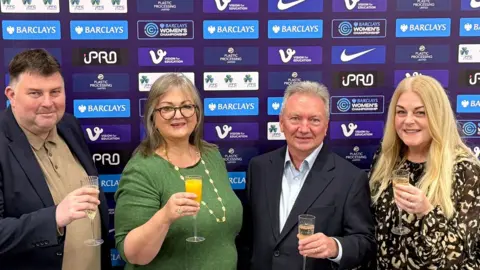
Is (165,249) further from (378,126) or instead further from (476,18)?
(476,18)

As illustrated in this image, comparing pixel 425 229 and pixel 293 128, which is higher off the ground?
pixel 293 128

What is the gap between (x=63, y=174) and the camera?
279 centimetres

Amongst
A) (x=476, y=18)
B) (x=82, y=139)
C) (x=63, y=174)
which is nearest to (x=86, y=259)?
(x=63, y=174)

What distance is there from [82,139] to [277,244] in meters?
1.40

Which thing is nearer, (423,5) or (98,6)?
(98,6)

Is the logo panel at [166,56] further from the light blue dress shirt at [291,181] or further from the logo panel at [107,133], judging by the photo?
the light blue dress shirt at [291,181]

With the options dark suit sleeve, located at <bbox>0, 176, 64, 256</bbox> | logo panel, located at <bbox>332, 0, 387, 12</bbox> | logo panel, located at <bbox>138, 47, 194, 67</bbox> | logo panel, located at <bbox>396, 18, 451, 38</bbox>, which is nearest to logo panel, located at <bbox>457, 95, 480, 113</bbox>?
logo panel, located at <bbox>396, 18, 451, 38</bbox>

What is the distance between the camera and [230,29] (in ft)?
11.9

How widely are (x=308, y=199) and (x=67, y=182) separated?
4.48ft

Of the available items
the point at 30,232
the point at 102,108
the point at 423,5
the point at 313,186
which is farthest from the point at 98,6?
the point at 423,5

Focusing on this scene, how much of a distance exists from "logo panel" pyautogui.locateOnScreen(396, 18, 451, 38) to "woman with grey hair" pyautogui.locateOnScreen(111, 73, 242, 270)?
180 cm

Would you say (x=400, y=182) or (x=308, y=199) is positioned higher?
(x=400, y=182)

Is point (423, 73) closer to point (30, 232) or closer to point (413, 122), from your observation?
point (413, 122)

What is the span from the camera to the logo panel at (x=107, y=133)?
367 centimetres
